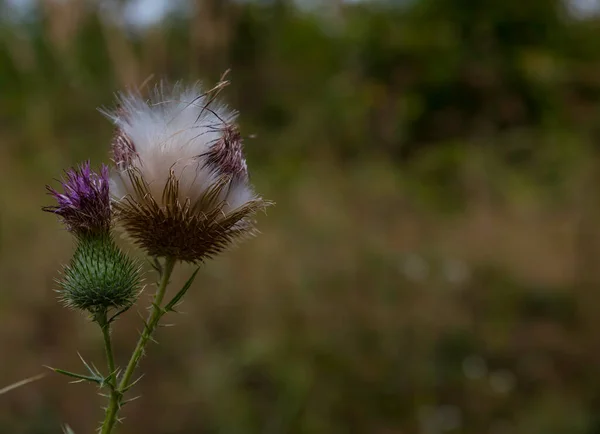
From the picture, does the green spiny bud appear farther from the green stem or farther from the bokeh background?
the bokeh background

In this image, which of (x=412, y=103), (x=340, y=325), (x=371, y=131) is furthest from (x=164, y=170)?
(x=412, y=103)

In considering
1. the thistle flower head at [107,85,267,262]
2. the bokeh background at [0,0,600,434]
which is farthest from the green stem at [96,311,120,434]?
the bokeh background at [0,0,600,434]

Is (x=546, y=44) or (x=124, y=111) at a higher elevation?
(x=546, y=44)

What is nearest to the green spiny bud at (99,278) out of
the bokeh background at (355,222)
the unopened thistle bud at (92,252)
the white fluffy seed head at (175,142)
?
the unopened thistle bud at (92,252)

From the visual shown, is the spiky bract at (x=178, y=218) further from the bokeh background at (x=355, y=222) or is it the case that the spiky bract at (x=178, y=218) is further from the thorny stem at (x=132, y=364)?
the bokeh background at (x=355, y=222)

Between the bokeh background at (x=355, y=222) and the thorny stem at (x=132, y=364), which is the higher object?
the bokeh background at (x=355, y=222)

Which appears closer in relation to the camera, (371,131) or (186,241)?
(186,241)

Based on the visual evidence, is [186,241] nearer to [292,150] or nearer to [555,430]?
[555,430]

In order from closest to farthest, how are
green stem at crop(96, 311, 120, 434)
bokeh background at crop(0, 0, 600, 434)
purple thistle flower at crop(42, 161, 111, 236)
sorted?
green stem at crop(96, 311, 120, 434)
purple thistle flower at crop(42, 161, 111, 236)
bokeh background at crop(0, 0, 600, 434)
